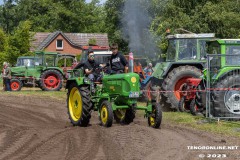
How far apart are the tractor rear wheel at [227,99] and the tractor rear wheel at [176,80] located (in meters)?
2.50

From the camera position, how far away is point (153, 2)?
35031 mm

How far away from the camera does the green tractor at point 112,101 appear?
420 inches

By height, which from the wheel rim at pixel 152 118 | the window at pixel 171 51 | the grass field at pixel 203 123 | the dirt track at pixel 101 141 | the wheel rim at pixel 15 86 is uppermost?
the window at pixel 171 51

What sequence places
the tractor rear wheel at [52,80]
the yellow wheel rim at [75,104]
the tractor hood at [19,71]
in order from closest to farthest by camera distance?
the yellow wheel rim at [75,104] → the tractor rear wheel at [52,80] → the tractor hood at [19,71]

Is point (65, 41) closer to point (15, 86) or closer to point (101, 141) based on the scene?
point (15, 86)

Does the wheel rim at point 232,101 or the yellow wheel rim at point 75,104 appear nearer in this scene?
the yellow wheel rim at point 75,104

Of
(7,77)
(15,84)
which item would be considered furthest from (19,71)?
(7,77)

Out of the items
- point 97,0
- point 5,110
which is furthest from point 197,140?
point 97,0

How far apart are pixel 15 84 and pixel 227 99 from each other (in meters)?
16.4

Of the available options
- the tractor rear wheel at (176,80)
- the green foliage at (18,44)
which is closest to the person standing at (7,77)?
the tractor rear wheel at (176,80)

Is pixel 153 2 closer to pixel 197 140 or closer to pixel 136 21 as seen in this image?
pixel 136 21

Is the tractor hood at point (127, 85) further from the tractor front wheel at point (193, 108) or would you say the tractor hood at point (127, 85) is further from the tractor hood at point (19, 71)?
the tractor hood at point (19, 71)

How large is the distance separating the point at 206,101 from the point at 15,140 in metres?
5.17

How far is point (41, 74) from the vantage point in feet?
87.4
